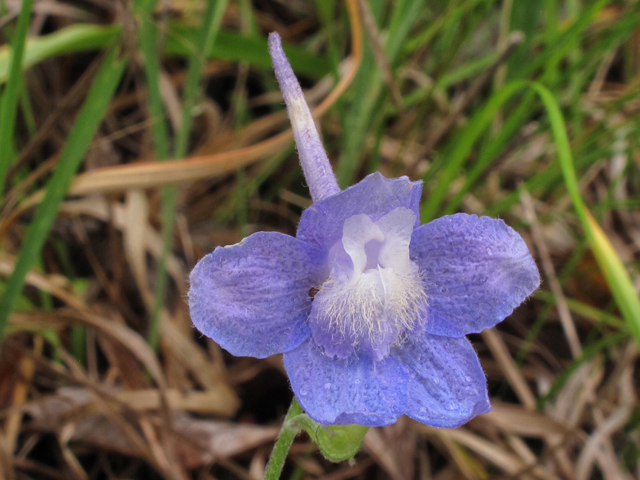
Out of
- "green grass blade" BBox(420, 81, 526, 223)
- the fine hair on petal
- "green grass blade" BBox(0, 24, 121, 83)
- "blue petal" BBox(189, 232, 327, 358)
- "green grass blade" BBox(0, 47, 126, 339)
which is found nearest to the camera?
"blue petal" BBox(189, 232, 327, 358)

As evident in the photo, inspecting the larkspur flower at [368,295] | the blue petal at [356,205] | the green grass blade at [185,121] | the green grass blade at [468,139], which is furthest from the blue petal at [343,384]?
the green grass blade at [185,121]

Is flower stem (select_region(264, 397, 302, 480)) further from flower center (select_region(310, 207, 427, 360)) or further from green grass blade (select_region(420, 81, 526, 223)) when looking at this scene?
green grass blade (select_region(420, 81, 526, 223))

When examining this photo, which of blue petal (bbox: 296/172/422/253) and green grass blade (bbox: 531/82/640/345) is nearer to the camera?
blue petal (bbox: 296/172/422/253)

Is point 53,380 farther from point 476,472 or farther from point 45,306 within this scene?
point 476,472

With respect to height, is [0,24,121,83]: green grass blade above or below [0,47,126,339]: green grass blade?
above

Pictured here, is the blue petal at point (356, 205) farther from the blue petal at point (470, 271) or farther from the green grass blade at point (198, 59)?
the green grass blade at point (198, 59)

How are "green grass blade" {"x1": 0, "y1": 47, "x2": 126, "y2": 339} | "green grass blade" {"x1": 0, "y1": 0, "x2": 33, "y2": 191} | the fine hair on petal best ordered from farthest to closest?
"green grass blade" {"x1": 0, "y1": 47, "x2": 126, "y2": 339}, "green grass blade" {"x1": 0, "y1": 0, "x2": 33, "y2": 191}, the fine hair on petal

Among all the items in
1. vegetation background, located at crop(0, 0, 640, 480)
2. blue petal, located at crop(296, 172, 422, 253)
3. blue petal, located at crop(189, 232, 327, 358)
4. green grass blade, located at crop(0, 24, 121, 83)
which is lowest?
vegetation background, located at crop(0, 0, 640, 480)

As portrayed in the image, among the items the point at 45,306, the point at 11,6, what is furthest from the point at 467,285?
the point at 11,6

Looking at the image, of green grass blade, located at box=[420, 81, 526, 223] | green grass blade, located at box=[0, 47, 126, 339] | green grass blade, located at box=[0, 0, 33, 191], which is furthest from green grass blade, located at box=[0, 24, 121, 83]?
green grass blade, located at box=[420, 81, 526, 223]
